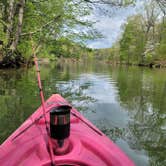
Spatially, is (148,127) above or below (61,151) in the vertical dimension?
below

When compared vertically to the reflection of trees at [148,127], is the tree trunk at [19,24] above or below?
above

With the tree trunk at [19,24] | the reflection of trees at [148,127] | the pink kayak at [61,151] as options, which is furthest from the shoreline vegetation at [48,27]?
the pink kayak at [61,151]

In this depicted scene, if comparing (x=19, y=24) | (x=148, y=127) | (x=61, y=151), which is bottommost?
(x=148, y=127)

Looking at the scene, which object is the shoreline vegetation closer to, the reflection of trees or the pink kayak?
the reflection of trees

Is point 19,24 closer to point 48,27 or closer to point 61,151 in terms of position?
point 48,27

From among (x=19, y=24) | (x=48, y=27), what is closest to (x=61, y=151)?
(x=19, y=24)

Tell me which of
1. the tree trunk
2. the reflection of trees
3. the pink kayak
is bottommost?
the reflection of trees

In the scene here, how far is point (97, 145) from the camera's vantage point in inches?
66.7


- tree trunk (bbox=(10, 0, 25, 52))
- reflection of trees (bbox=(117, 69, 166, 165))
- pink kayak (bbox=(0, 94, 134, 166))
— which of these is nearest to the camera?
pink kayak (bbox=(0, 94, 134, 166))

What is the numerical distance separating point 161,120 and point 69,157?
142 inches

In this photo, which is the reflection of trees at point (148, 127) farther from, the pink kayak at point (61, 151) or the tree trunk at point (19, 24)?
the tree trunk at point (19, 24)

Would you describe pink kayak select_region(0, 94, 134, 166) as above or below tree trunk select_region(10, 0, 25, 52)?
below

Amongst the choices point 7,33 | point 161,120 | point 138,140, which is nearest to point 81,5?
point 7,33

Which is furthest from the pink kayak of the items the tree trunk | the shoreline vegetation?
the tree trunk
